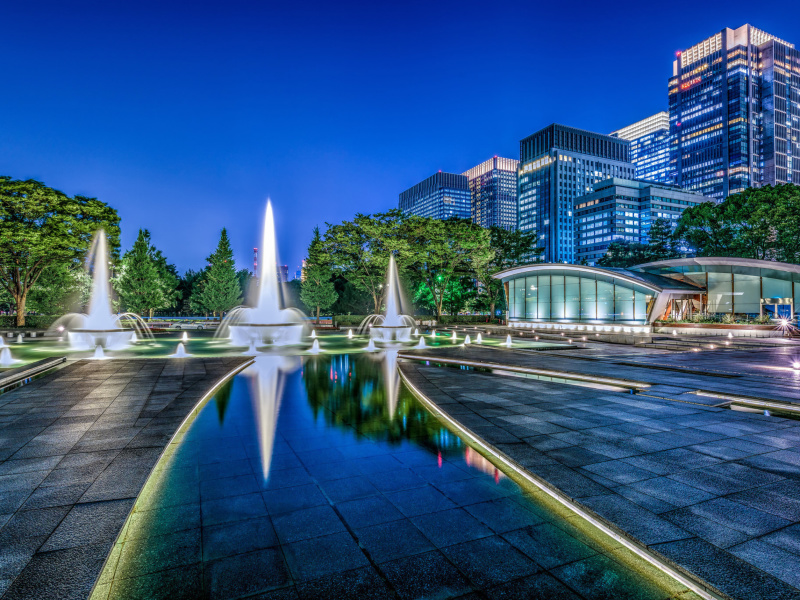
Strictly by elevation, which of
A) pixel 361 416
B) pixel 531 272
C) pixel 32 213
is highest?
pixel 32 213

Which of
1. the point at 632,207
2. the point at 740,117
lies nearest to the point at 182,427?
the point at 632,207

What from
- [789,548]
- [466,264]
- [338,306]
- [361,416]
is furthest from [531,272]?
[789,548]

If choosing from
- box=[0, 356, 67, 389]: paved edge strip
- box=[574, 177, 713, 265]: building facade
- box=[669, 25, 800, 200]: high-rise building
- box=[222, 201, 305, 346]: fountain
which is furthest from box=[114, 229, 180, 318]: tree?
box=[669, 25, 800, 200]: high-rise building

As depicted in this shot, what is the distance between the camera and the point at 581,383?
36.7 ft

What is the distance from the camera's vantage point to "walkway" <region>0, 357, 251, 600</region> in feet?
10.5

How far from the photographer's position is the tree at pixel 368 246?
133 ft

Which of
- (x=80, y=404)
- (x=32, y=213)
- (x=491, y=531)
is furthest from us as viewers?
(x=32, y=213)

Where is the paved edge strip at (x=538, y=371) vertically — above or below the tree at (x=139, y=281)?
below

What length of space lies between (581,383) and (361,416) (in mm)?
6506

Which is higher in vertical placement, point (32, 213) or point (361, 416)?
point (32, 213)

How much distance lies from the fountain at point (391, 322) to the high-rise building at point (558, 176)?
5437 inches

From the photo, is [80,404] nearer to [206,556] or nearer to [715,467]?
[206,556]

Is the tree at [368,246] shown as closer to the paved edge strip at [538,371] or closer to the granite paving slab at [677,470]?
the paved edge strip at [538,371]

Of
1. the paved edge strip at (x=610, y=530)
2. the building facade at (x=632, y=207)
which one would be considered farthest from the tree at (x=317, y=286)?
the building facade at (x=632, y=207)
